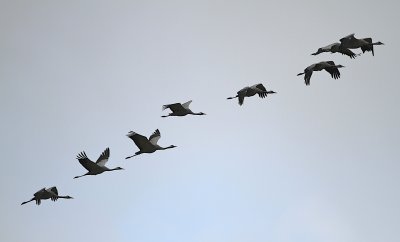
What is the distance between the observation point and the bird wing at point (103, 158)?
60250 millimetres

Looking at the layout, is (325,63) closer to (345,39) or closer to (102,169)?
(345,39)

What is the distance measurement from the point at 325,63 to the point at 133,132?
34.3ft

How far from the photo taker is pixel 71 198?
195ft

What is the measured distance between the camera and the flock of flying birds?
56438mm

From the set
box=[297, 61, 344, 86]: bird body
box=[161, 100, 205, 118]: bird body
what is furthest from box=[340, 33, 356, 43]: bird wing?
box=[161, 100, 205, 118]: bird body

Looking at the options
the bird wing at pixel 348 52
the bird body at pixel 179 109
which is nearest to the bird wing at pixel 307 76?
the bird wing at pixel 348 52

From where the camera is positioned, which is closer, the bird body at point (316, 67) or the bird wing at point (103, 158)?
the bird body at point (316, 67)

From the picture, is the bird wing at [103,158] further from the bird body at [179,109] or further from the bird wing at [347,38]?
the bird wing at [347,38]

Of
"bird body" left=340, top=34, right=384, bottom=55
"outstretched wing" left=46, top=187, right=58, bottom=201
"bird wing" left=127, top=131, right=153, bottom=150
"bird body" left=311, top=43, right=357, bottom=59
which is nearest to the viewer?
"bird body" left=340, top=34, right=384, bottom=55

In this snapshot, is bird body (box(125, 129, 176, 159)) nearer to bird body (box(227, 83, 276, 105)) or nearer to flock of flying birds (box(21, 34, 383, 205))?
flock of flying birds (box(21, 34, 383, 205))

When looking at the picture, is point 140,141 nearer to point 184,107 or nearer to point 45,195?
point 184,107

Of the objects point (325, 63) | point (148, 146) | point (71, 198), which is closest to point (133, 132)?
point (148, 146)

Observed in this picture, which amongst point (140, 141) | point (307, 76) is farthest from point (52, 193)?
point (307, 76)

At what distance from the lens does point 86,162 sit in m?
58.2
